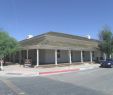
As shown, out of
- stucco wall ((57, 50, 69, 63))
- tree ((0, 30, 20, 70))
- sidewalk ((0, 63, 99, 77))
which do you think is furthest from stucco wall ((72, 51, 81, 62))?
sidewalk ((0, 63, 99, 77))

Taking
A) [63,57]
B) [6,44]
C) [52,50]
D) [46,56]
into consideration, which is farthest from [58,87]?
[63,57]

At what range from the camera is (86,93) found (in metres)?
10.2

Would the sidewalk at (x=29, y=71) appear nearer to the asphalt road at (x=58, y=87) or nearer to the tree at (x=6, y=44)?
the tree at (x=6, y=44)

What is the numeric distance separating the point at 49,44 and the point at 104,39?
14.4 m

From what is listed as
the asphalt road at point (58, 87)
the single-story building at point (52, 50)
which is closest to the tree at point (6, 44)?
the single-story building at point (52, 50)

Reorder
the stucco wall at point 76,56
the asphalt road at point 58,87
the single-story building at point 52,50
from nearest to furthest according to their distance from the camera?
the asphalt road at point 58,87 < the single-story building at point 52,50 < the stucco wall at point 76,56

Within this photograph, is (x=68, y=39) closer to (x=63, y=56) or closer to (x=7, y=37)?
(x=63, y=56)

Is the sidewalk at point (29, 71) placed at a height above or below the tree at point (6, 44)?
below

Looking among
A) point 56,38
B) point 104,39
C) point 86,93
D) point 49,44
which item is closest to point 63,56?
point 56,38

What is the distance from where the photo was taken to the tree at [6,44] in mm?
29672

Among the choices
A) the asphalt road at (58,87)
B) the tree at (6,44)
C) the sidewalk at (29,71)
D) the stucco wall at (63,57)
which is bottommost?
the asphalt road at (58,87)

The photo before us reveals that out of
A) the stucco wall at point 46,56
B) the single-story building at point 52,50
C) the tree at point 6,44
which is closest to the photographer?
Result: the tree at point 6,44

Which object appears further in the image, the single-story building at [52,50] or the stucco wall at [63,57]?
the stucco wall at [63,57]

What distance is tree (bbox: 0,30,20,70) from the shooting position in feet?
97.3
